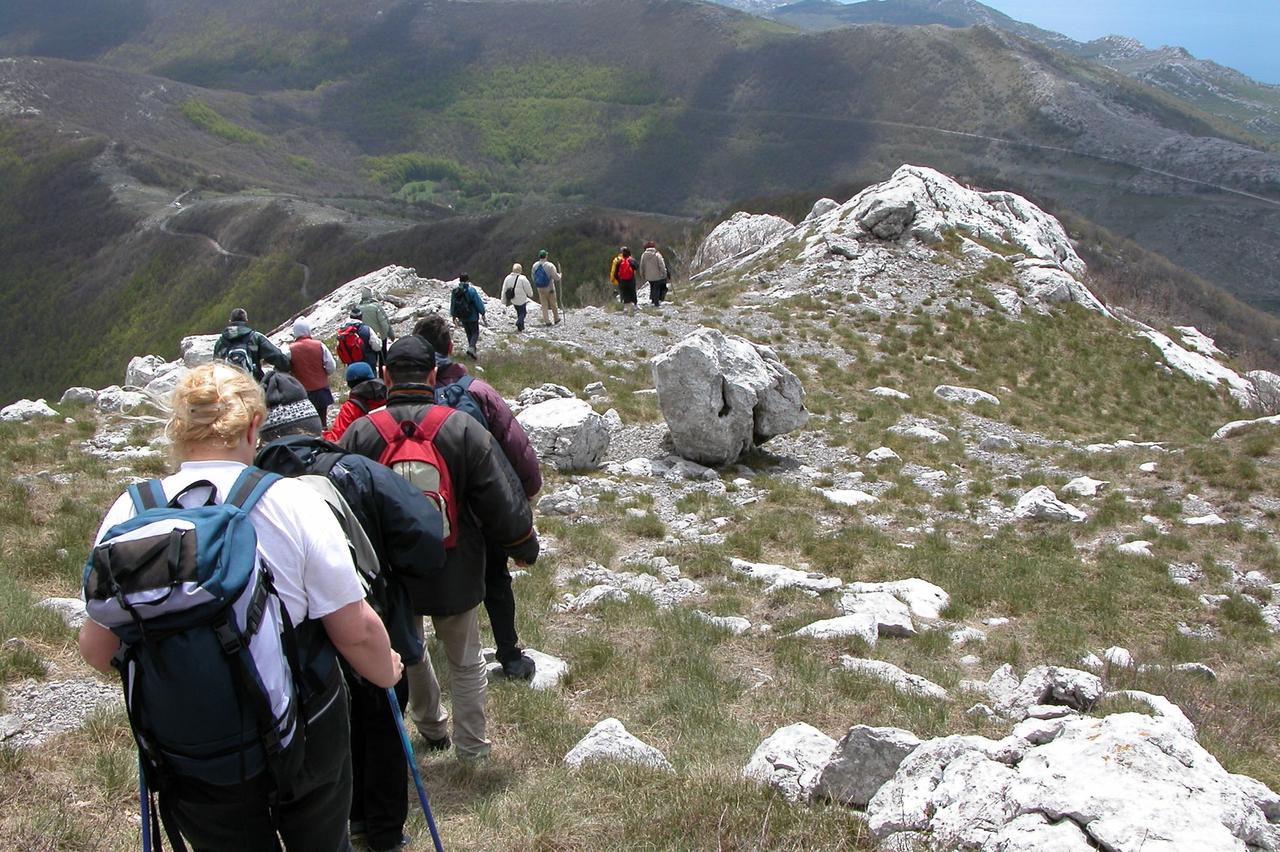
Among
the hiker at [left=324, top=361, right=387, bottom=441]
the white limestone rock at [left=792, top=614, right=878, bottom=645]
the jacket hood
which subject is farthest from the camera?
the white limestone rock at [left=792, top=614, right=878, bottom=645]

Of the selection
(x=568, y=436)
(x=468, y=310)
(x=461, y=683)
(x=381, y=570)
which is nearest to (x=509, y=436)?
(x=461, y=683)

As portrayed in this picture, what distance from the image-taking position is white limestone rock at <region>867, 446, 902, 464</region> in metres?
14.8

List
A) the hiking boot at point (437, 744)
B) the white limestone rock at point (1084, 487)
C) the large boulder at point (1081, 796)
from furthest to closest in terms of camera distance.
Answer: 1. the white limestone rock at point (1084, 487)
2. the hiking boot at point (437, 744)
3. the large boulder at point (1081, 796)

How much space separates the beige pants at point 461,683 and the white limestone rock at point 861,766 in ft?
6.37

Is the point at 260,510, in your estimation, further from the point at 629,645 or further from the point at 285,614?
the point at 629,645

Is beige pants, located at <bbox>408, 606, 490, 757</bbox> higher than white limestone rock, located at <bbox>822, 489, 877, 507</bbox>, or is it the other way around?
beige pants, located at <bbox>408, 606, 490, 757</bbox>

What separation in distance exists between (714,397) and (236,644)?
11.7 metres

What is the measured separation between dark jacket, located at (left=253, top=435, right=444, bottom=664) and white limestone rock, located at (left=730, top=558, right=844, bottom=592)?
5.50 metres

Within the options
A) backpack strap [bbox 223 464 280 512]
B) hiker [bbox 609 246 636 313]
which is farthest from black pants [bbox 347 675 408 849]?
hiker [bbox 609 246 636 313]

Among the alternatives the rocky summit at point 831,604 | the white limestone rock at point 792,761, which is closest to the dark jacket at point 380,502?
the rocky summit at point 831,604

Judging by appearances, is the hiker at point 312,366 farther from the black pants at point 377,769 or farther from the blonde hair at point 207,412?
the blonde hair at point 207,412

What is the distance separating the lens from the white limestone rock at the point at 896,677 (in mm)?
6137

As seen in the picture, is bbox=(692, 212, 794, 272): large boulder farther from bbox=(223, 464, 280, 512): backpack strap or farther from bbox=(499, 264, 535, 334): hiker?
bbox=(223, 464, 280, 512): backpack strap

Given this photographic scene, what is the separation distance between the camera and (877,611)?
26.4 feet
